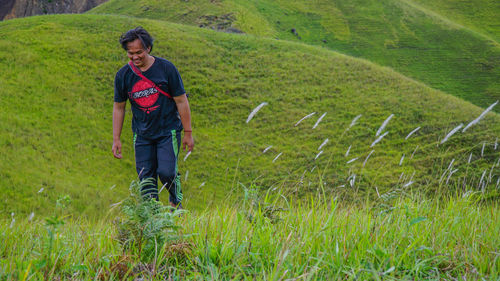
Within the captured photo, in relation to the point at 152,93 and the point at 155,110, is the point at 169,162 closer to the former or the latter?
the point at 155,110

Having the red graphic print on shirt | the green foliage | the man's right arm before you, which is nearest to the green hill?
the red graphic print on shirt

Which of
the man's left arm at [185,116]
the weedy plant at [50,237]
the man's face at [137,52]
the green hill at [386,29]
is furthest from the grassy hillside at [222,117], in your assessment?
the green hill at [386,29]

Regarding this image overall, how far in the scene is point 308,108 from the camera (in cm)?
3102

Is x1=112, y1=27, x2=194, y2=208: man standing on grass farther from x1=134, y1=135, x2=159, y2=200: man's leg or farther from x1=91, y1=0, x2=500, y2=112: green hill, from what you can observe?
x1=91, y1=0, x2=500, y2=112: green hill

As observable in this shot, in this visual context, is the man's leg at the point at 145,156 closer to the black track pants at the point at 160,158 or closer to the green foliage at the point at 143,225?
the black track pants at the point at 160,158

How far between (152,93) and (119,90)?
0.52 meters

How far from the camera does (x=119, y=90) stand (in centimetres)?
515

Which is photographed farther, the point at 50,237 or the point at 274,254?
the point at 274,254

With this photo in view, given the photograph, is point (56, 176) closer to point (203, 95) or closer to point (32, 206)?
point (32, 206)

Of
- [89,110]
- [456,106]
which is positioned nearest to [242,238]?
[89,110]

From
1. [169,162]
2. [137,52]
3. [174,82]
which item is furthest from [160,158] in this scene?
[137,52]

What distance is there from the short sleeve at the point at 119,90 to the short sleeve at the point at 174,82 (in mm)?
682

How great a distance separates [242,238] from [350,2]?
286ft

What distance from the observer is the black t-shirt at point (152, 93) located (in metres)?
5.04
